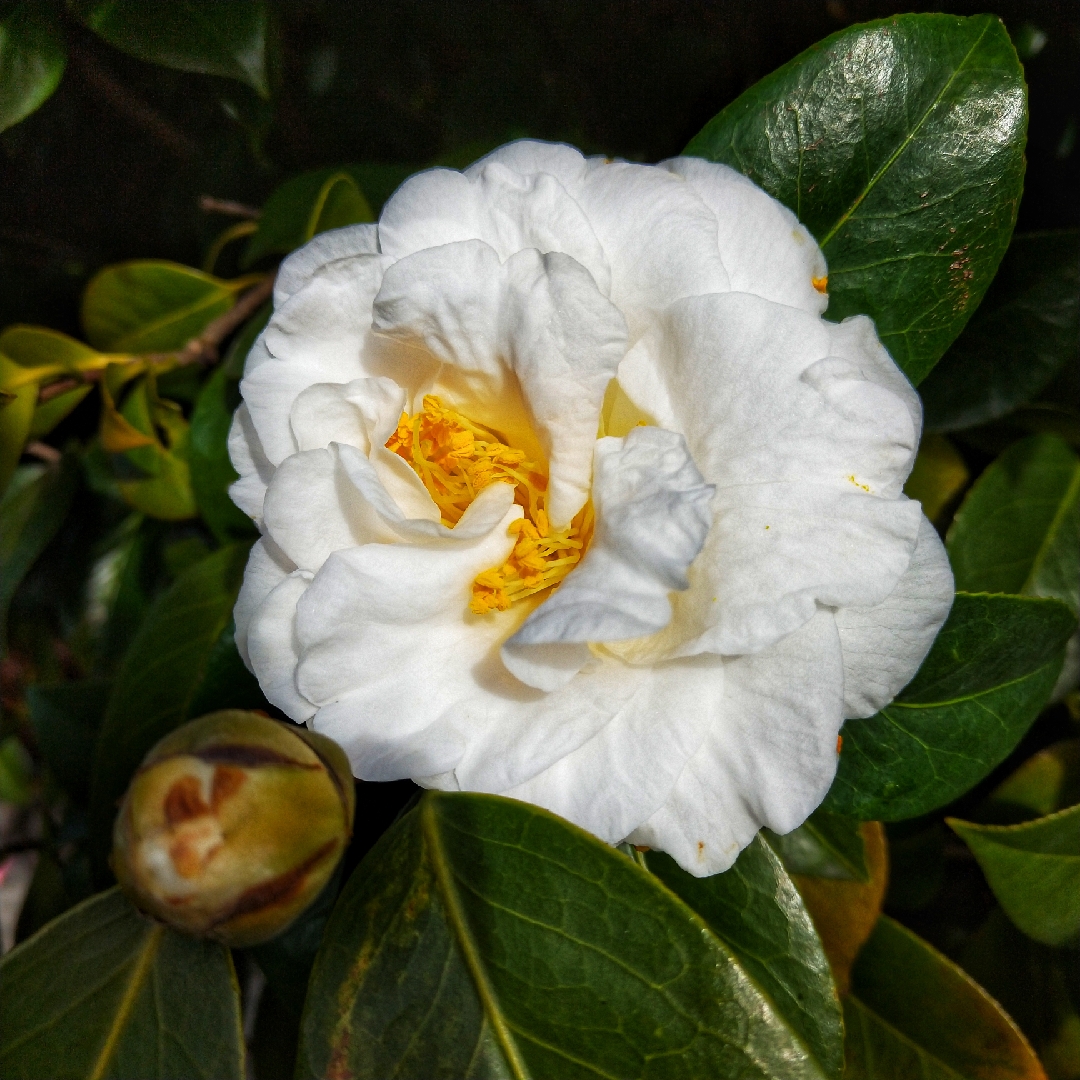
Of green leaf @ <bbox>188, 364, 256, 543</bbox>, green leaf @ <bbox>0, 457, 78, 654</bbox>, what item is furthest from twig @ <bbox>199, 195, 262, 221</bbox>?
green leaf @ <bbox>0, 457, 78, 654</bbox>

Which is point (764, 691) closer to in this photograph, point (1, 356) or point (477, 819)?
point (477, 819)

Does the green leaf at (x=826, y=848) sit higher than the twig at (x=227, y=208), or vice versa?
the twig at (x=227, y=208)

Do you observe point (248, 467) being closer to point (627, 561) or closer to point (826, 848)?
point (627, 561)

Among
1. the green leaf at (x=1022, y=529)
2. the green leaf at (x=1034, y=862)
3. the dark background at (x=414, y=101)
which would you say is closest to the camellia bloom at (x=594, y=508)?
the green leaf at (x=1034, y=862)

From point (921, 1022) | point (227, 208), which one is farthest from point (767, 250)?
point (227, 208)

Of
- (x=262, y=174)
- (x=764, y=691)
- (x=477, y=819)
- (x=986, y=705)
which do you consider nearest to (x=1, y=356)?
(x=262, y=174)

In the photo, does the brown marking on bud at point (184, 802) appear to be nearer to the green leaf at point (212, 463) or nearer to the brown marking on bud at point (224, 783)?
the brown marking on bud at point (224, 783)

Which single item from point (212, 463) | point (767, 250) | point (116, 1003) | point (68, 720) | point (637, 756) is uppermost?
point (767, 250)
